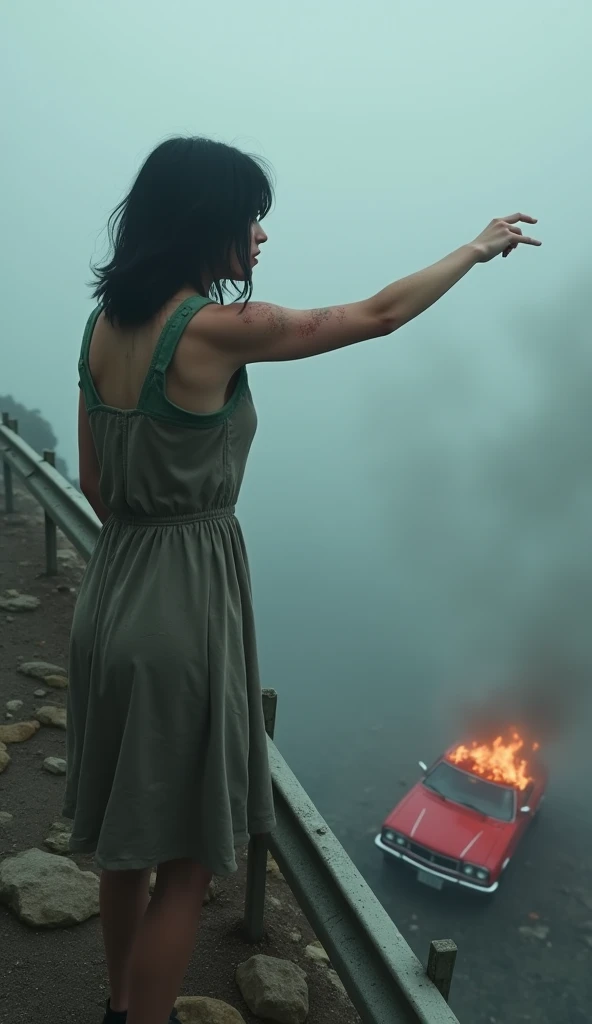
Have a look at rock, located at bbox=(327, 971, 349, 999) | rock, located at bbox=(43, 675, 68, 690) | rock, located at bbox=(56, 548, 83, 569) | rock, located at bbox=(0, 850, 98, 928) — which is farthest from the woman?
rock, located at bbox=(56, 548, 83, 569)

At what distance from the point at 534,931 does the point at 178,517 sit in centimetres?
3537

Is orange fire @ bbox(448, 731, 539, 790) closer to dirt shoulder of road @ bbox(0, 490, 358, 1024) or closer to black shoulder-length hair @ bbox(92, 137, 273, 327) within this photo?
dirt shoulder of road @ bbox(0, 490, 358, 1024)

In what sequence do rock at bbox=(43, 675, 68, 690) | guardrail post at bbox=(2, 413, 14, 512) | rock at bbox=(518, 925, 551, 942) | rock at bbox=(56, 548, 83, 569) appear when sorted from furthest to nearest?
rock at bbox=(518, 925, 551, 942) → guardrail post at bbox=(2, 413, 14, 512) → rock at bbox=(56, 548, 83, 569) → rock at bbox=(43, 675, 68, 690)

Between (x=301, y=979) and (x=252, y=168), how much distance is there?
76.2 inches

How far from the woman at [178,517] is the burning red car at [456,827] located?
10.5 meters

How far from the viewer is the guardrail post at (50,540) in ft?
15.5

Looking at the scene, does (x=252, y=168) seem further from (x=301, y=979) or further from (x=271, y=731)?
→ (x=301, y=979)

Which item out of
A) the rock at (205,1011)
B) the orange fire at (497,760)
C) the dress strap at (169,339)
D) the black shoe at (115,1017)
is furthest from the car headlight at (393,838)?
the dress strap at (169,339)

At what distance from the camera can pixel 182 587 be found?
1455mm

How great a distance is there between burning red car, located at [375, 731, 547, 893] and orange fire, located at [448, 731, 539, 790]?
1085 millimetres

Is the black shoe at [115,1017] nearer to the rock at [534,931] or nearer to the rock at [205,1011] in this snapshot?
the rock at [205,1011]

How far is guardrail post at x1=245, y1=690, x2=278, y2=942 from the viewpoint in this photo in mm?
2090

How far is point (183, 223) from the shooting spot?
1406mm

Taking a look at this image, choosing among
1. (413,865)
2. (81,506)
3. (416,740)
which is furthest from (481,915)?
(416,740)
